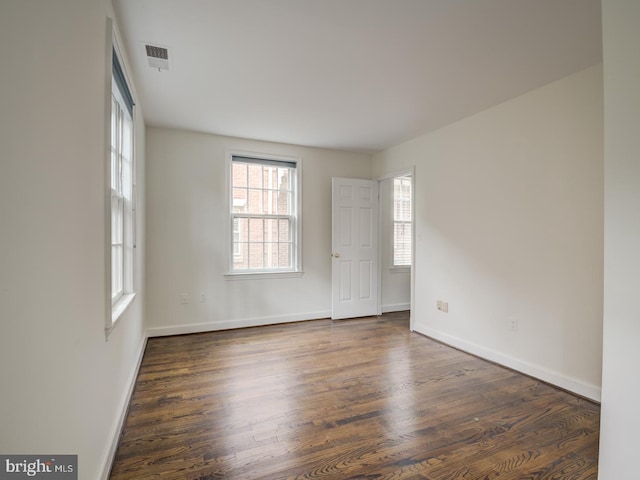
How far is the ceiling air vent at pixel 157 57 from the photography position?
7.54 ft

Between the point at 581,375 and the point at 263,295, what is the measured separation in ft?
11.4

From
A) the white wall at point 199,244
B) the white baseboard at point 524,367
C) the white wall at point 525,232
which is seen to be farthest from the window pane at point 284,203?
the white baseboard at point 524,367

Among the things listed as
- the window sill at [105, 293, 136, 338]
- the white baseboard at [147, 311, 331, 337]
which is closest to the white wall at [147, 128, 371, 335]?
the white baseboard at [147, 311, 331, 337]

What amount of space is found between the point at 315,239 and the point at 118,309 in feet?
10.1

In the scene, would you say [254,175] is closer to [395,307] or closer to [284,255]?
[284,255]

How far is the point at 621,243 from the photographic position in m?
1.41

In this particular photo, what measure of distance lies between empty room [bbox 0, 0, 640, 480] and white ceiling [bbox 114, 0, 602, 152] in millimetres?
21

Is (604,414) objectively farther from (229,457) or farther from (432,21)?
(432,21)

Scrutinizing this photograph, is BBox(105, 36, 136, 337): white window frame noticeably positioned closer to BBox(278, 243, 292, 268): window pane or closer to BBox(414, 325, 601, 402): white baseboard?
BBox(278, 243, 292, 268): window pane

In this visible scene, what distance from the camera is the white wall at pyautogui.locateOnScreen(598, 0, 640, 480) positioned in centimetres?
137

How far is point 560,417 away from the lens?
222 centimetres

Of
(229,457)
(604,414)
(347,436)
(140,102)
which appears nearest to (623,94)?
(604,414)

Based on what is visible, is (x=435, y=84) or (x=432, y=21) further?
(x=435, y=84)

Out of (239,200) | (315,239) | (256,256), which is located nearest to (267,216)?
(239,200)
